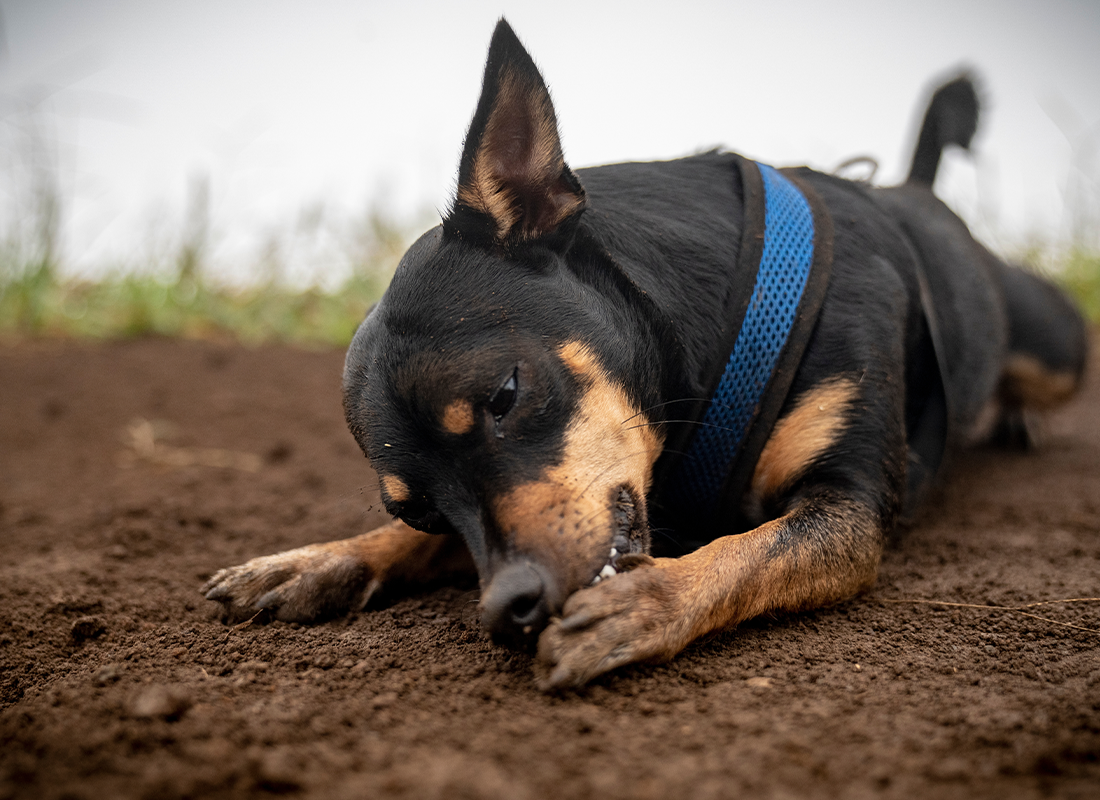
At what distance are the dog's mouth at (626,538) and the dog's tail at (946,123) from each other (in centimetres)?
281

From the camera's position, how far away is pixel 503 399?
6.02 ft

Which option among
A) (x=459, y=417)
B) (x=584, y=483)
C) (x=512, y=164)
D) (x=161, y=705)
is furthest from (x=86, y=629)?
(x=512, y=164)

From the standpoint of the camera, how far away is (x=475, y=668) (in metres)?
1.68

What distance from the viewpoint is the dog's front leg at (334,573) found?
2.16m


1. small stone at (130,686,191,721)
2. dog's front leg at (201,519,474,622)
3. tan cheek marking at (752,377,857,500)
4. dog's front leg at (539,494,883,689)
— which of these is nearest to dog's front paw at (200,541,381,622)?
dog's front leg at (201,519,474,622)

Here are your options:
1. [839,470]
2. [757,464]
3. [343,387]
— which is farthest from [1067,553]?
[343,387]

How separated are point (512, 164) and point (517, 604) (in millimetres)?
1133

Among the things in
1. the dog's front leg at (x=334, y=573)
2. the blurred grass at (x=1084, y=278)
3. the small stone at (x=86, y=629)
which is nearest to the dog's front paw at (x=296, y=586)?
the dog's front leg at (x=334, y=573)

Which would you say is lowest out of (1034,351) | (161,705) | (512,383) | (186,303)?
(161,705)

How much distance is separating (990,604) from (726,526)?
2.37 feet

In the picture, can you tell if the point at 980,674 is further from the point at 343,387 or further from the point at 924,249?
the point at 924,249

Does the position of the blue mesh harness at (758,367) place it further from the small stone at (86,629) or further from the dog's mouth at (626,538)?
the small stone at (86,629)

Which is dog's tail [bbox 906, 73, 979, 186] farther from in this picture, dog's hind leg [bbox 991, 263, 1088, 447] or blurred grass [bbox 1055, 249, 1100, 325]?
blurred grass [bbox 1055, 249, 1100, 325]

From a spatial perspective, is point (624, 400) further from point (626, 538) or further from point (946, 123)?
point (946, 123)
